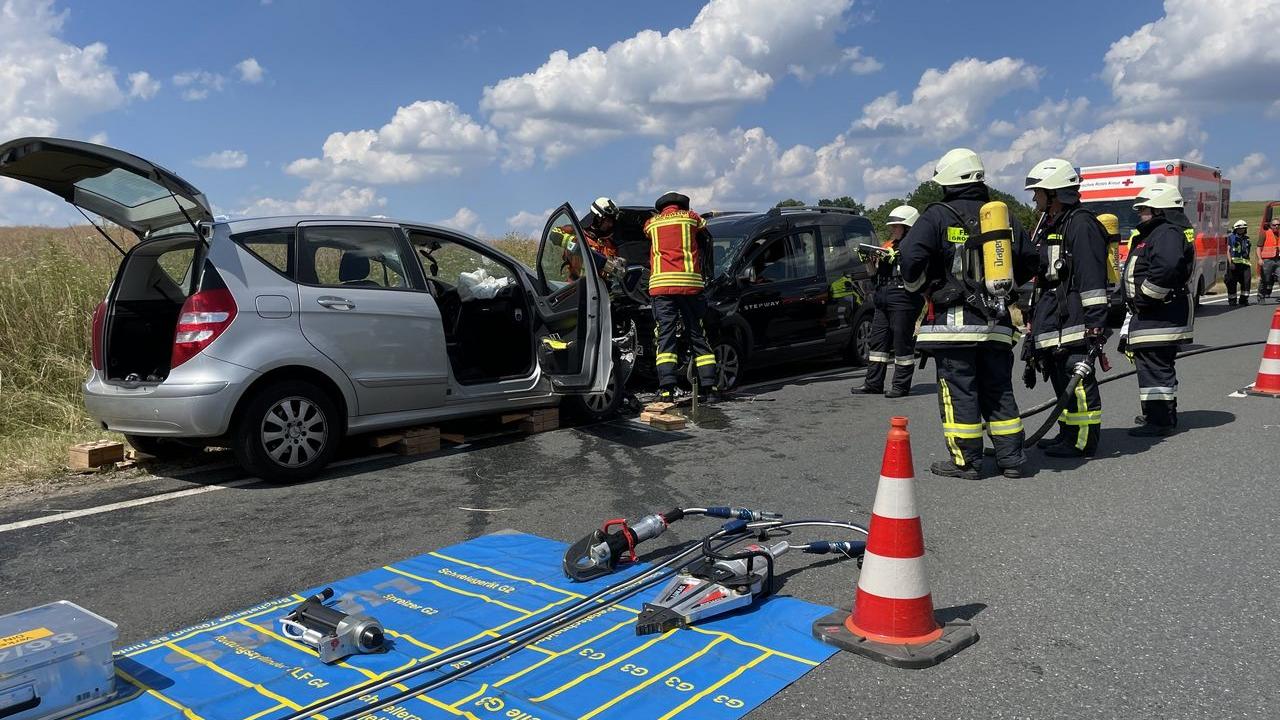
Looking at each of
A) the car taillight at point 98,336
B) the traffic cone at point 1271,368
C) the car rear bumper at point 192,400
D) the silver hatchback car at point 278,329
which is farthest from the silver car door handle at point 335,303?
the traffic cone at point 1271,368

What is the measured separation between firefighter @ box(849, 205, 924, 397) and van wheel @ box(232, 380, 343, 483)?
222 inches

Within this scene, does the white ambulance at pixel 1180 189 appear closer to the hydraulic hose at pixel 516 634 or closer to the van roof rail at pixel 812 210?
the van roof rail at pixel 812 210

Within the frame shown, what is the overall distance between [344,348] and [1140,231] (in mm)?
6281

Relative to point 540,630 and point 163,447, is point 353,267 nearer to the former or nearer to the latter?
point 163,447

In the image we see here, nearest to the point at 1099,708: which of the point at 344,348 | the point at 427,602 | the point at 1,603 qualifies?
the point at 427,602

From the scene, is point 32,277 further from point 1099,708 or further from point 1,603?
point 1099,708

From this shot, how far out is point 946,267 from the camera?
6047 millimetres

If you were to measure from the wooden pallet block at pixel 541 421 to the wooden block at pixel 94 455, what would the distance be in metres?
2.99

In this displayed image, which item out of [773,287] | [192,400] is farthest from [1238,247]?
[192,400]

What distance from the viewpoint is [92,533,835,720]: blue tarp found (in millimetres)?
3088

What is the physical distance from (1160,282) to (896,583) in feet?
16.8

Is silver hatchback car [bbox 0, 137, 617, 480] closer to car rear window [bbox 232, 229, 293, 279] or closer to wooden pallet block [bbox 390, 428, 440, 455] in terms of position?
car rear window [bbox 232, 229, 293, 279]

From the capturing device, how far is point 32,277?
9469mm

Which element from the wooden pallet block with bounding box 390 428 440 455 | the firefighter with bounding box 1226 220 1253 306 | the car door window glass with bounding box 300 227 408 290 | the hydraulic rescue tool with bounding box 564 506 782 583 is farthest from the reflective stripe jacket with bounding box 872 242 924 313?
the firefighter with bounding box 1226 220 1253 306
